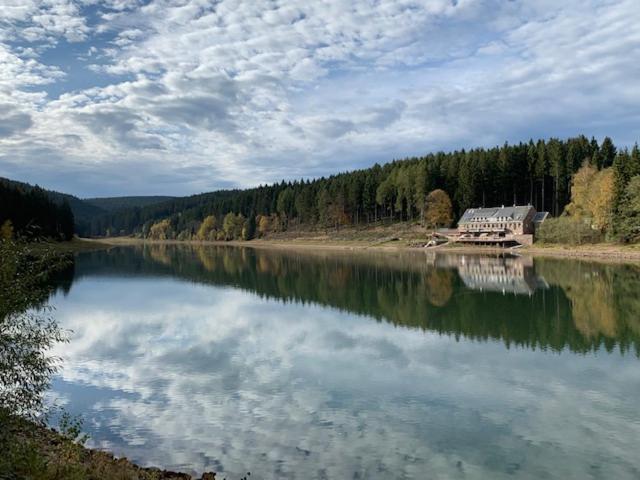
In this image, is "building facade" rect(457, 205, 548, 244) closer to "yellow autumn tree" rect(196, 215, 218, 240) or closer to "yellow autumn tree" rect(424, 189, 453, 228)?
"yellow autumn tree" rect(424, 189, 453, 228)

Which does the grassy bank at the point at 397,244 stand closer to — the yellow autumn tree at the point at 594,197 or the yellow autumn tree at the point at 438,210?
the yellow autumn tree at the point at 438,210

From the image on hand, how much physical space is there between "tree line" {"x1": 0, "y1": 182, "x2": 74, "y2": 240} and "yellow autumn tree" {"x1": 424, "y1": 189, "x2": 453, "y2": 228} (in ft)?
217

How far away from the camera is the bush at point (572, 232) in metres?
73.5

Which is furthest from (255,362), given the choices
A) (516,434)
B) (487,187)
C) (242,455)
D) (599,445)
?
(487,187)

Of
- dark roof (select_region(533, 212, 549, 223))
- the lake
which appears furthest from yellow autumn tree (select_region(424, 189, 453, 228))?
the lake

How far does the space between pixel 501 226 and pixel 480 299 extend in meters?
61.7

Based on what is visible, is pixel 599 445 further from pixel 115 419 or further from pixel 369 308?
pixel 369 308

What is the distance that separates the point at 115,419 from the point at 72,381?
15.3 ft

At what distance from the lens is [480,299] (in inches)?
1401

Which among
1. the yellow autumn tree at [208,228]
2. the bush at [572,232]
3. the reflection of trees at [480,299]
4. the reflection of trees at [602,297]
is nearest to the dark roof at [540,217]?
the bush at [572,232]

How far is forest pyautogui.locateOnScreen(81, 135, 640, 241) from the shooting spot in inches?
2783

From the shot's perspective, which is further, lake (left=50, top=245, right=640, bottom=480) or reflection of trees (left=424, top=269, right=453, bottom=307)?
reflection of trees (left=424, top=269, right=453, bottom=307)

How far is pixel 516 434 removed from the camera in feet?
41.0

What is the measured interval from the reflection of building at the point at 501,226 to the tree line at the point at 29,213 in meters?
68.2
